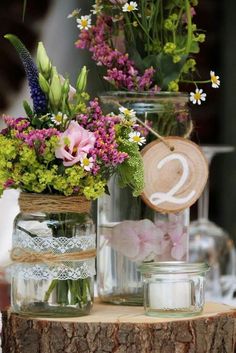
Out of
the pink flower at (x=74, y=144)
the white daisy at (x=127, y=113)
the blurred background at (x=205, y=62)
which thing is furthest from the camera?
the blurred background at (x=205, y=62)

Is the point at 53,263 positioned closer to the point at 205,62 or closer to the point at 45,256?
the point at 45,256

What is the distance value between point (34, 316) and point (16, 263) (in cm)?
10

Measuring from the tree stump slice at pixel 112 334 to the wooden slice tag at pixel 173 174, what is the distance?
0.25m

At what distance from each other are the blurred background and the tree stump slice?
2.14 metres

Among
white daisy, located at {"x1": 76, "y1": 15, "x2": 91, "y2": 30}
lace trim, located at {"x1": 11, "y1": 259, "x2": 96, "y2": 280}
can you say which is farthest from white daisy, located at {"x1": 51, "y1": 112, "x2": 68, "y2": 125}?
white daisy, located at {"x1": 76, "y1": 15, "x2": 91, "y2": 30}

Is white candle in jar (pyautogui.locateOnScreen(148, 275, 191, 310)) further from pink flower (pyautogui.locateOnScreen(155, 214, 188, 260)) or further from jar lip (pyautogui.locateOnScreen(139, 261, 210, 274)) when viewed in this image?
pink flower (pyautogui.locateOnScreen(155, 214, 188, 260))

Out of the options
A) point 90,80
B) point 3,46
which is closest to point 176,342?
point 90,80

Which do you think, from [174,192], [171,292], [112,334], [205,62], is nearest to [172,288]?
[171,292]

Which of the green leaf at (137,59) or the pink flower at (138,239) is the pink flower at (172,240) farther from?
the green leaf at (137,59)

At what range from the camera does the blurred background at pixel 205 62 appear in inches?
156

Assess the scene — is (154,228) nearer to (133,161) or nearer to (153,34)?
(133,161)

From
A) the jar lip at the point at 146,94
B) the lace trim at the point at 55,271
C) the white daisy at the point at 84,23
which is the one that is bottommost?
the lace trim at the point at 55,271

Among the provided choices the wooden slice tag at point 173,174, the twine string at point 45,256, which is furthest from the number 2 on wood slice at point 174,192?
the twine string at point 45,256

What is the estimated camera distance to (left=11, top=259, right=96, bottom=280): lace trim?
72.2 inches
